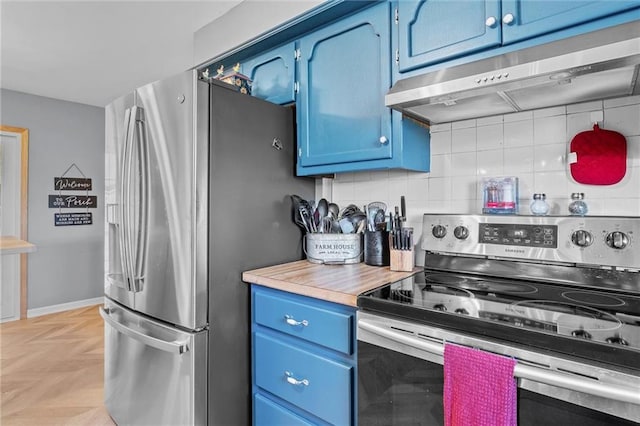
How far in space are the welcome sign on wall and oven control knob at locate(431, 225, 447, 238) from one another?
4.23 m

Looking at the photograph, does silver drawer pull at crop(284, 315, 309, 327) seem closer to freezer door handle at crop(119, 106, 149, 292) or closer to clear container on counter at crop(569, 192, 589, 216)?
freezer door handle at crop(119, 106, 149, 292)

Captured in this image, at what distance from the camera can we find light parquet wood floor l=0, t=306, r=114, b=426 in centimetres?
Answer: 200

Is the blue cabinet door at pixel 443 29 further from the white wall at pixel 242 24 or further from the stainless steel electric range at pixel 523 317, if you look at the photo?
the stainless steel electric range at pixel 523 317

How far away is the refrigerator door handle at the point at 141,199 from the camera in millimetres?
1559

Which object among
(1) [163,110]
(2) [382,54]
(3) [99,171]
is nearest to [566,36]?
(2) [382,54]

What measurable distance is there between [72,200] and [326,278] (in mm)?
3971

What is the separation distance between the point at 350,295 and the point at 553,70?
891mm

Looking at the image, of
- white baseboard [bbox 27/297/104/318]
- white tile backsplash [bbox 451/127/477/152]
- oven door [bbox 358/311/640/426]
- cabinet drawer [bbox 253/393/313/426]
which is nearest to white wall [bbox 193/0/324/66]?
white tile backsplash [bbox 451/127/477/152]

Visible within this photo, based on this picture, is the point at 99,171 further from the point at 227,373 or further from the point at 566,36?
the point at 566,36

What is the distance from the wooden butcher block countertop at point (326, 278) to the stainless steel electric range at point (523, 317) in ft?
0.24

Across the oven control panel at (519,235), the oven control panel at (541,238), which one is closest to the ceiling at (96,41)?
the oven control panel at (541,238)

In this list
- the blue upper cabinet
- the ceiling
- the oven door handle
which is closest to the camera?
the oven door handle

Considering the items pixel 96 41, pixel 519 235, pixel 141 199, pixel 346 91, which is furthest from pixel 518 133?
pixel 96 41

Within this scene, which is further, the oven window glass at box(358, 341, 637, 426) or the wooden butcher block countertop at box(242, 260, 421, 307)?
the wooden butcher block countertop at box(242, 260, 421, 307)
